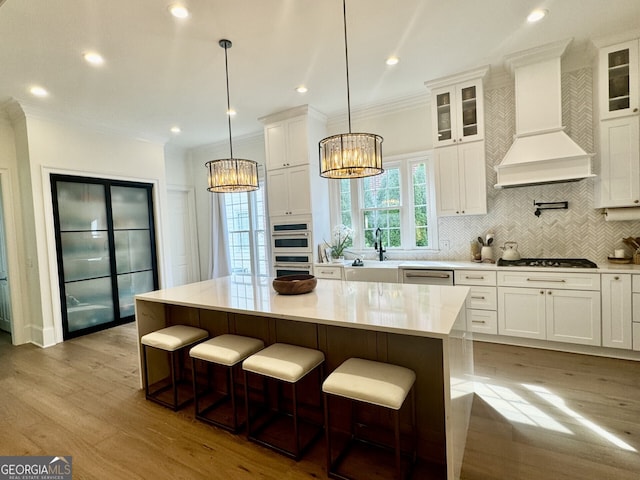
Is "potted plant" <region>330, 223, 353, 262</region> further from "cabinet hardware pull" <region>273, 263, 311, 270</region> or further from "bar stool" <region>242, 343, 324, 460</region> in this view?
"bar stool" <region>242, 343, 324, 460</region>

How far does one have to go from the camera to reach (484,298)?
11.4ft

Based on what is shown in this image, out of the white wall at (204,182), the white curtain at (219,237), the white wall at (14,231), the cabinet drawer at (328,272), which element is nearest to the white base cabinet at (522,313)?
the cabinet drawer at (328,272)

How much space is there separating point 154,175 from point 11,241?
205cm

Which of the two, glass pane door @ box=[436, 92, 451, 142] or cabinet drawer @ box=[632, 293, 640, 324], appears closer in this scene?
cabinet drawer @ box=[632, 293, 640, 324]

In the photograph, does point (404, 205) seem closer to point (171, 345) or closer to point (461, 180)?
point (461, 180)

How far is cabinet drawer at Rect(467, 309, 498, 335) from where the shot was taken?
344cm

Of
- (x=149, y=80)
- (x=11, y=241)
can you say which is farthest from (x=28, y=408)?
(x=149, y=80)

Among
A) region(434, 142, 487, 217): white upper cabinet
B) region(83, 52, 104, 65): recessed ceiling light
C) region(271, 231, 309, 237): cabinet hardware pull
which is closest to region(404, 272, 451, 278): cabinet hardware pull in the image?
region(434, 142, 487, 217): white upper cabinet

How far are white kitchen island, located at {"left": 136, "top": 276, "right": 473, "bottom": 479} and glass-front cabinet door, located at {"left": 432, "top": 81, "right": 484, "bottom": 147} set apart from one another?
7.31 ft

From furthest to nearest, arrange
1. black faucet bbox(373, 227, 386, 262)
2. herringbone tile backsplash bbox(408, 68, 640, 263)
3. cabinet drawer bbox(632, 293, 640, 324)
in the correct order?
1. black faucet bbox(373, 227, 386, 262)
2. herringbone tile backsplash bbox(408, 68, 640, 263)
3. cabinet drawer bbox(632, 293, 640, 324)

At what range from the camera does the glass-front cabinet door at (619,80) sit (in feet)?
9.67

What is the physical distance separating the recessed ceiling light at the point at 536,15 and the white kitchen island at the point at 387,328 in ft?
7.73

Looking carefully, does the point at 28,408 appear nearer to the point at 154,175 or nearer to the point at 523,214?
the point at 154,175

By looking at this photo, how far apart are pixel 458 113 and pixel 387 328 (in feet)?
10.4
